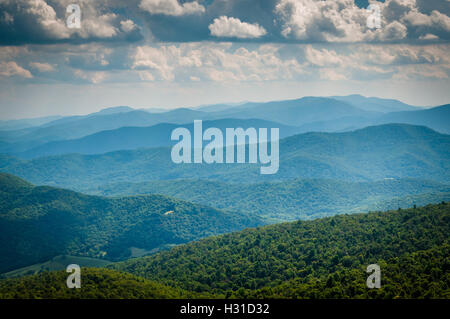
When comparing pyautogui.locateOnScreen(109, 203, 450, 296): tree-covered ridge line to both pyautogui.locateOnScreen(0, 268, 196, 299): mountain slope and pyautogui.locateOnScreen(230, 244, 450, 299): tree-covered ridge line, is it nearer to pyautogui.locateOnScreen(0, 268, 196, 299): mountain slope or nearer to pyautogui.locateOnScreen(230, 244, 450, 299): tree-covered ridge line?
pyautogui.locateOnScreen(230, 244, 450, 299): tree-covered ridge line

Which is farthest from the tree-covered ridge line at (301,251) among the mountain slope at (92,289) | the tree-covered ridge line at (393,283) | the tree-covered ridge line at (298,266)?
the mountain slope at (92,289)

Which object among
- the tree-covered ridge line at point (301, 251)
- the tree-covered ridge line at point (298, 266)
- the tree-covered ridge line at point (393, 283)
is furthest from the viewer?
the tree-covered ridge line at point (301, 251)

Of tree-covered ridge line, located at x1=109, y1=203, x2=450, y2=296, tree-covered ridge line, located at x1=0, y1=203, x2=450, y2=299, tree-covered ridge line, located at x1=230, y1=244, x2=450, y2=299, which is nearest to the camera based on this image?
tree-covered ridge line, located at x1=230, y1=244, x2=450, y2=299

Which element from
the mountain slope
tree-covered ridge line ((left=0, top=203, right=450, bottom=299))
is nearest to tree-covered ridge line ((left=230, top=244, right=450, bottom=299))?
tree-covered ridge line ((left=0, top=203, right=450, bottom=299))

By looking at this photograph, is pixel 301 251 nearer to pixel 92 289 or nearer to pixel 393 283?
pixel 393 283

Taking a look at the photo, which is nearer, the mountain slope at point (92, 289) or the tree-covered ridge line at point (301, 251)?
the mountain slope at point (92, 289)

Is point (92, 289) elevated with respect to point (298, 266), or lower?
lower

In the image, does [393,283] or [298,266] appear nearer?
[393,283]

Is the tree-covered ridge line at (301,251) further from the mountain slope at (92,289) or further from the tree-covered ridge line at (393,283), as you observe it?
the mountain slope at (92,289)

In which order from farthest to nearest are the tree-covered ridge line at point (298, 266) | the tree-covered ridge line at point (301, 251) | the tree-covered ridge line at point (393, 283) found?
the tree-covered ridge line at point (301, 251), the tree-covered ridge line at point (298, 266), the tree-covered ridge line at point (393, 283)

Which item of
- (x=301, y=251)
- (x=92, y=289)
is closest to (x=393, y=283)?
(x=301, y=251)
